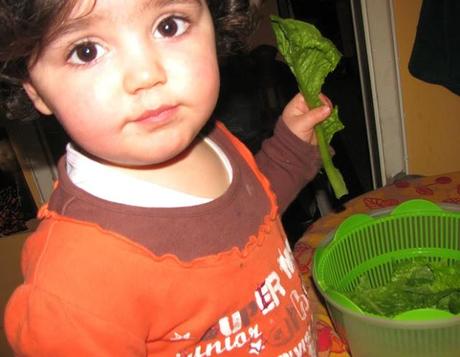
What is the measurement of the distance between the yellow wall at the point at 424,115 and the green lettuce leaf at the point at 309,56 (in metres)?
0.60

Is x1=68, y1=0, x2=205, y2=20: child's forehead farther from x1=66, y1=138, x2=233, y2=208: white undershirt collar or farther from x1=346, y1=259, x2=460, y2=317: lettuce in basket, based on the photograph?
x1=346, y1=259, x2=460, y2=317: lettuce in basket

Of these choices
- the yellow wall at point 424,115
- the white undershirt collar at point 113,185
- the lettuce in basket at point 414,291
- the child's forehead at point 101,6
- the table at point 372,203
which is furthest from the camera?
the yellow wall at point 424,115

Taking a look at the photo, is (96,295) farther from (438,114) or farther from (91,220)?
(438,114)

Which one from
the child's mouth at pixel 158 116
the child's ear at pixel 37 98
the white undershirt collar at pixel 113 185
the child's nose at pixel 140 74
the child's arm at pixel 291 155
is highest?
the child's nose at pixel 140 74

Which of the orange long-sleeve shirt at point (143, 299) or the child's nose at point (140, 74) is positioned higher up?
the child's nose at point (140, 74)

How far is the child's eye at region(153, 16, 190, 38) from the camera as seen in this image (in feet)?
1.44

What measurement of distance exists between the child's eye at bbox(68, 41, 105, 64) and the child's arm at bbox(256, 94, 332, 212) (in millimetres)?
355

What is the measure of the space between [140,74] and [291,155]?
357 mm

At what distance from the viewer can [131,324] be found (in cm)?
46

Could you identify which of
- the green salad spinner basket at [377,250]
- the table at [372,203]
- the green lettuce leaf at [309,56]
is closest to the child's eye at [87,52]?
the green lettuce leaf at [309,56]

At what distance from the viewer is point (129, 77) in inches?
16.2

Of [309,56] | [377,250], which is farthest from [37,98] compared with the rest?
[377,250]

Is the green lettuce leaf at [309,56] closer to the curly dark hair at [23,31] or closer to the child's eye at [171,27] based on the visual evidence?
the child's eye at [171,27]

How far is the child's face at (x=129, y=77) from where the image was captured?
1.34ft
